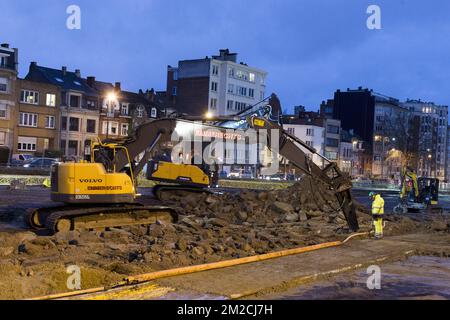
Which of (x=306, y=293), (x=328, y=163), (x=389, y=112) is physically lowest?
(x=306, y=293)

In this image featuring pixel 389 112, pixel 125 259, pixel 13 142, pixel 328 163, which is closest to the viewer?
pixel 125 259

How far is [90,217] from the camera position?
59.4 ft

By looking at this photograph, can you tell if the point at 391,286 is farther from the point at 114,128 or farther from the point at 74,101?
the point at 114,128

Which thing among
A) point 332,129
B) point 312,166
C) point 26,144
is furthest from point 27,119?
point 332,129

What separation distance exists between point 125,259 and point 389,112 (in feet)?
386

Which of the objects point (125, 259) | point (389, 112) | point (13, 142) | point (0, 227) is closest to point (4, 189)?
point (0, 227)

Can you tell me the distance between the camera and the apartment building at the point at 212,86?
3531 inches

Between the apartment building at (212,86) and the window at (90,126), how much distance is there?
18.7 metres

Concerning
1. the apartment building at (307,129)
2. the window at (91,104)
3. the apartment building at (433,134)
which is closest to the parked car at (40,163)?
the window at (91,104)

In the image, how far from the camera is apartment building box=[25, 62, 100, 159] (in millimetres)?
71188

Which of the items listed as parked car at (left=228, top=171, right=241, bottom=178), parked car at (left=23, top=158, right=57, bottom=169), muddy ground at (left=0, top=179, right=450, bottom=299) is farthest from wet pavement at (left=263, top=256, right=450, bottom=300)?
parked car at (left=228, top=171, right=241, bottom=178)

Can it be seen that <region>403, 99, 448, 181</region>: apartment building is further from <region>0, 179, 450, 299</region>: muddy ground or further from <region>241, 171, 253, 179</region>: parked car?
<region>0, 179, 450, 299</region>: muddy ground

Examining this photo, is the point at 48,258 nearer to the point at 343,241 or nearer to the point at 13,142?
the point at 343,241
